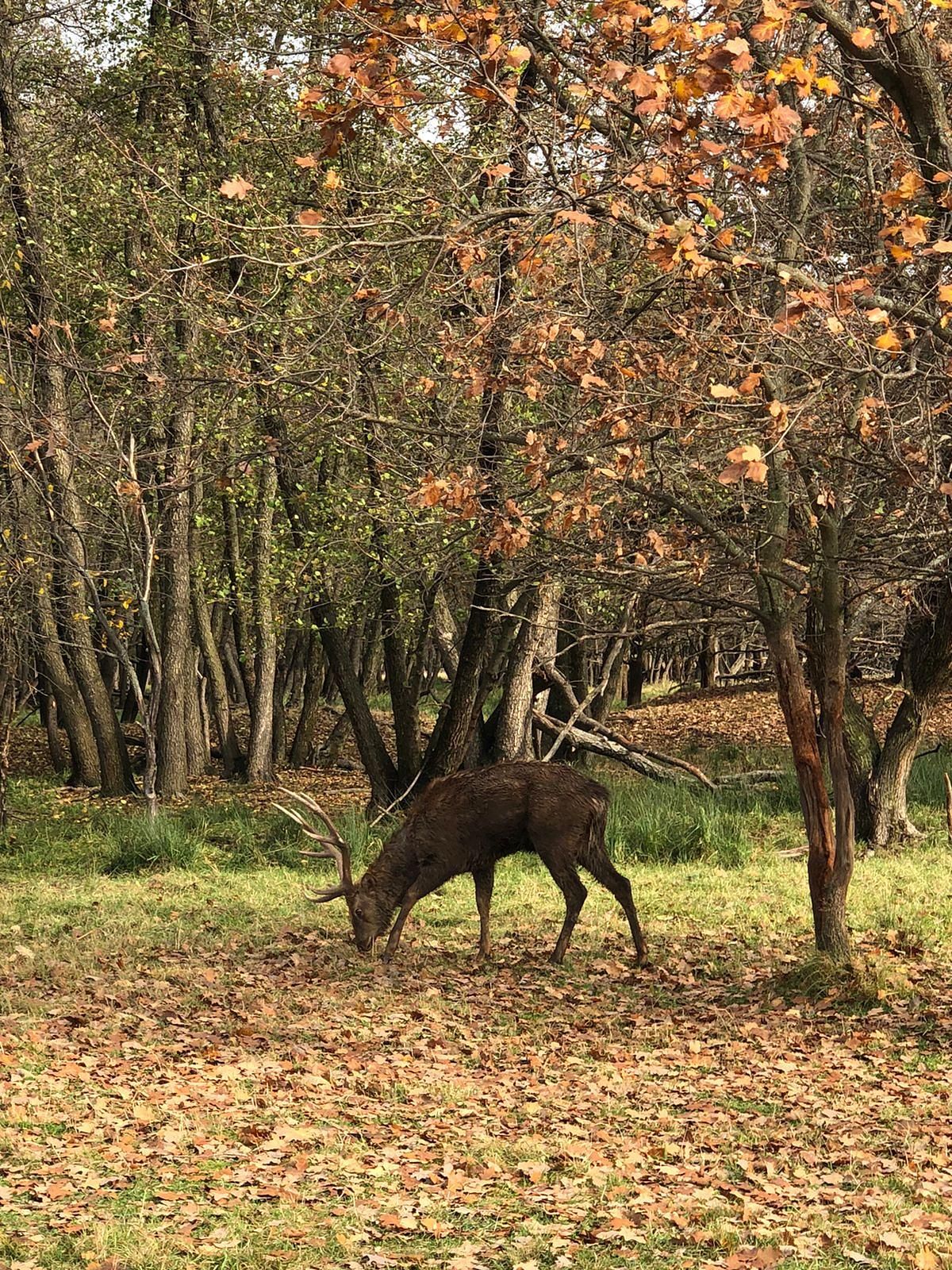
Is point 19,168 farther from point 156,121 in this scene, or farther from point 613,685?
point 613,685

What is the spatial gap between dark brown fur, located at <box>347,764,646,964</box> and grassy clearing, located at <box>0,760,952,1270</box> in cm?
43

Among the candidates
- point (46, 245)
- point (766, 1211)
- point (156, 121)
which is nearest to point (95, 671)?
point (46, 245)

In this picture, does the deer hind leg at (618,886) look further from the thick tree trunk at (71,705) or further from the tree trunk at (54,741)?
the tree trunk at (54,741)

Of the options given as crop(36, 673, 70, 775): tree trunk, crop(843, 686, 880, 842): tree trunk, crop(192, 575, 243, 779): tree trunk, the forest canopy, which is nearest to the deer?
the forest canopy

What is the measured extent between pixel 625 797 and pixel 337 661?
12.4ft

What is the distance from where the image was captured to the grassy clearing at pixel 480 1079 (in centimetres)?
587

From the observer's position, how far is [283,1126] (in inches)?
285

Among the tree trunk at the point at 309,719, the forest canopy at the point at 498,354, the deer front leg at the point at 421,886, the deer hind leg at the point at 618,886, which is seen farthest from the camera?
the tree trunk at the point at 309,719

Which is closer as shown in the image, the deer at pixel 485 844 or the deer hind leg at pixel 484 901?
the deer at pixel 485 844

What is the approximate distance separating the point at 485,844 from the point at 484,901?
0.44m

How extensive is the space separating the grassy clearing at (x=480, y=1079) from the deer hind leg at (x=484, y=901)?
0.20 metres

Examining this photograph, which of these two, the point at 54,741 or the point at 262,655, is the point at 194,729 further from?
the point at 54,741

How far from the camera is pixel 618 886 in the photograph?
1084cm

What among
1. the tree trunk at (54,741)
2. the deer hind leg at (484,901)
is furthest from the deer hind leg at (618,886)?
the tree trunk at (54,741)
